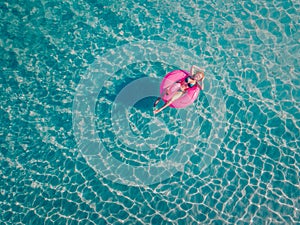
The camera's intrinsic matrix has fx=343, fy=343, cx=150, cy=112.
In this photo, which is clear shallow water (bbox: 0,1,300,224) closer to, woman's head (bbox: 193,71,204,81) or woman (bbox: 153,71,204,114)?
woman (bbox: 153,71,204,114)

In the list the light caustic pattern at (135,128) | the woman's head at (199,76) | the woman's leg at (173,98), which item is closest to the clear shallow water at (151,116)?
the light caustic pattern at (135,128)

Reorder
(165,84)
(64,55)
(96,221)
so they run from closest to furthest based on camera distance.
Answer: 1. (96,221)
2. (165,84)
3. (64,55)

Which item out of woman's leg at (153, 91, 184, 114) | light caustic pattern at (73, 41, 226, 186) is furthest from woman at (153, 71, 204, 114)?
light caustic pattern at (73, 41, 226, 186)

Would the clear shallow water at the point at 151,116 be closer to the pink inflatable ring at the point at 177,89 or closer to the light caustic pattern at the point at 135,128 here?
the light caustic pattern at the point at 135,128

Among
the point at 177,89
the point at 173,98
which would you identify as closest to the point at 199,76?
the point at 177,89

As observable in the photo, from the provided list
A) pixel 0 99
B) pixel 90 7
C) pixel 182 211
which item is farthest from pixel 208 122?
pixel 0 99

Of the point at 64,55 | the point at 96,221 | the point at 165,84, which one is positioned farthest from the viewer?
the point at 64,55

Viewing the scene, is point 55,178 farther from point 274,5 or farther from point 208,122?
point 274,5
